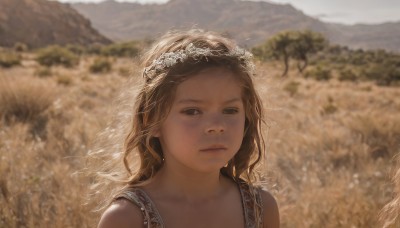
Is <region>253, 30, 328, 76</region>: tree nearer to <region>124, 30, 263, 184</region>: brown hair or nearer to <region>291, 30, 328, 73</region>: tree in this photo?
<region>291, 30, 328, 73</region>: tree

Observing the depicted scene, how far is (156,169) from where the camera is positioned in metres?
2.40

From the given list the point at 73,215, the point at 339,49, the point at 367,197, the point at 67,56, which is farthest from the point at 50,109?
the point at 339,49

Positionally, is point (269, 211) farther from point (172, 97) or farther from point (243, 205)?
point (172, 97)

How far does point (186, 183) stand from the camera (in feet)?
7.40

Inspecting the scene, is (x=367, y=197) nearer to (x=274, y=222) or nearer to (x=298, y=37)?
(x=274, y=222)

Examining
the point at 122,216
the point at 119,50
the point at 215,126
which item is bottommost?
the point at 119,50

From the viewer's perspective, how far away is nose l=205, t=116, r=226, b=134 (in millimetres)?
2021

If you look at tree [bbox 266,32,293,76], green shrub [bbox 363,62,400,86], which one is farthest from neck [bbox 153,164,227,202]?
tree [bbox 266,32,293,76]

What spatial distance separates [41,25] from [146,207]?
75582 mm

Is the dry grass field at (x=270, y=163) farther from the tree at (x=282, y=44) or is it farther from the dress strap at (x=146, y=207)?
the tree at (x=282, y=44)

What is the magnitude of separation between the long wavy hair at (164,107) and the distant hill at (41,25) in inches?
2510

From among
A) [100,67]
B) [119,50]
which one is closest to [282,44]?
[100,67]

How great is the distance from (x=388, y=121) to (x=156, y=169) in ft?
22.1

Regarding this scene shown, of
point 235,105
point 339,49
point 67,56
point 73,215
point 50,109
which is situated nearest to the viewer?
point 235,105
